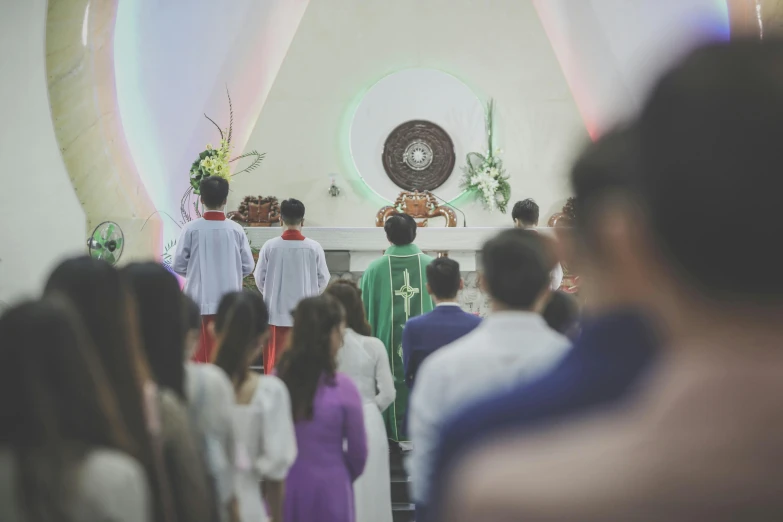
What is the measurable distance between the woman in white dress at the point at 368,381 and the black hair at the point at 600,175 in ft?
11.1

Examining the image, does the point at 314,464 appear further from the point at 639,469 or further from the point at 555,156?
the point at 555,156

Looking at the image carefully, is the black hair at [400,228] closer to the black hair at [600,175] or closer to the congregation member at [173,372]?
the congregation member at [173,372]

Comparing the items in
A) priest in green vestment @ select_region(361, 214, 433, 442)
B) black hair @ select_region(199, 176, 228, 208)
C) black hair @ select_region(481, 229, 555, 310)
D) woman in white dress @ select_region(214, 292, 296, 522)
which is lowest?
woman in white dress @ select_region(214, 292, 296, 522)

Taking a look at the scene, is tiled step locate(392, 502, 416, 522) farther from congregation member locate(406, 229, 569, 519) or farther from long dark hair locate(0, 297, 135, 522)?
long dark hair locate(0, 297, 135, 522)

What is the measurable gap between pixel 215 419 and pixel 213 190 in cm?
367

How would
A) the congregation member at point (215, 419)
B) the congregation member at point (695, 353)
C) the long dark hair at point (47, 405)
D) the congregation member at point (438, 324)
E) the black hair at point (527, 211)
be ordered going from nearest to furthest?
1. the congregation member at point (695, 353)
2. the long dark hair at point (47, 405)
3. the congregation member at point (215, 419)
4. the congregation member at point (438, 324)
5. the black hair at point (527, 211)

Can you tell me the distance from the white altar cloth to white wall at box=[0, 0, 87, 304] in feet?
6.14

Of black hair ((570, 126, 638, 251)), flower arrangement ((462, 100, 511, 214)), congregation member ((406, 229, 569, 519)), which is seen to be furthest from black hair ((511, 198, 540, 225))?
black hair ((570, 126, 638, 251))

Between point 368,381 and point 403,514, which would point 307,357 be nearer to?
point 368,381

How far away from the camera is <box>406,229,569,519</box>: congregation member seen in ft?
8.14

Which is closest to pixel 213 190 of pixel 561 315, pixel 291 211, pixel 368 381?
pixel 291 211

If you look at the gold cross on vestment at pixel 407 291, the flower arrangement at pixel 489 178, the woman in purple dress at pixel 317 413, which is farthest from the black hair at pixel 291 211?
the flower arrangement at pixel 489 178

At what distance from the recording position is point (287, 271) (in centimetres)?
640

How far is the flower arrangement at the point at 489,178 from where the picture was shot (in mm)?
9406
